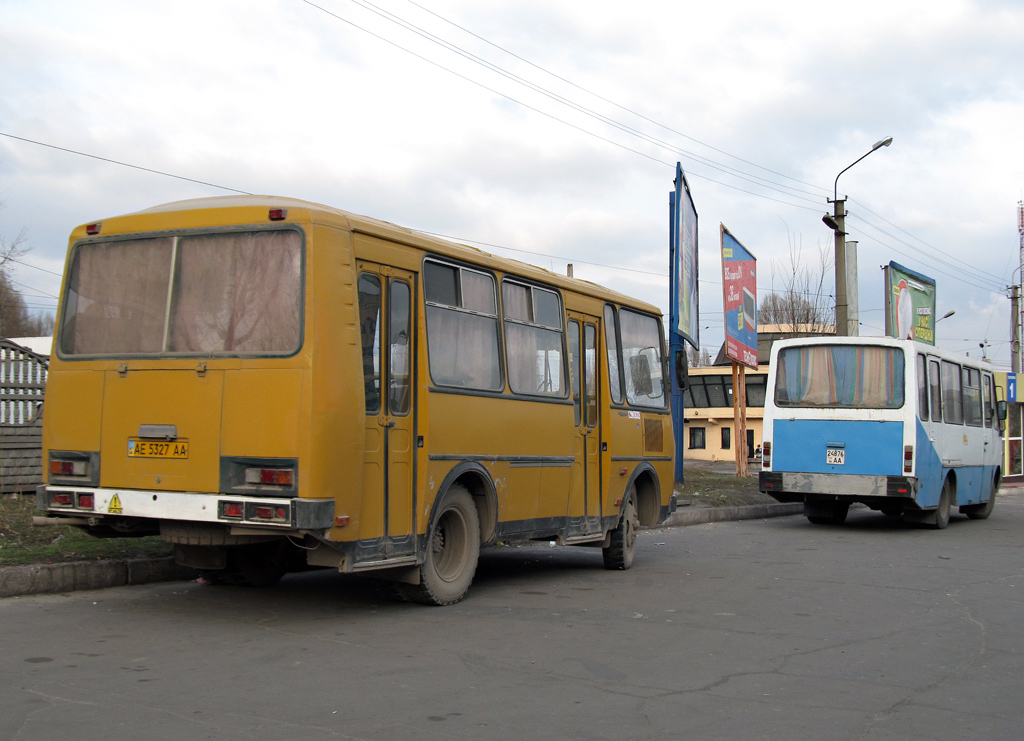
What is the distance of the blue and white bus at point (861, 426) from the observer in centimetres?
1653

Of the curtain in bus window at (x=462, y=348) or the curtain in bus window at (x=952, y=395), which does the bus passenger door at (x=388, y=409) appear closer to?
the curtain in bus window at (x=462, y=348)

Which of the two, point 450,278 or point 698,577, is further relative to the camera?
point 698,577

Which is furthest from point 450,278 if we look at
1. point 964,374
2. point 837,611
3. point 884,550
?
point 964,374

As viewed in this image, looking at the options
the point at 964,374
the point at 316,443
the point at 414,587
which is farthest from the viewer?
the point at 964,374

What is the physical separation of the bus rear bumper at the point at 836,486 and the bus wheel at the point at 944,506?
1878 mm

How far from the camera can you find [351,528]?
7289 mm

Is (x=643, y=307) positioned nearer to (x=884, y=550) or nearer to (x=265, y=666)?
(x=884, y=550)

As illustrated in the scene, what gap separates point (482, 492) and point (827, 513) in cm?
1152

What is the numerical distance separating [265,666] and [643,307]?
755 centimetres

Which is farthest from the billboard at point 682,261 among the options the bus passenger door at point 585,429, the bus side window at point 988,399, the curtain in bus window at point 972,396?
the bus passenger door at point 585,429

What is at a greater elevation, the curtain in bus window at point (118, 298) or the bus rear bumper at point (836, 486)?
the curtain in bus window at point (118, 298)

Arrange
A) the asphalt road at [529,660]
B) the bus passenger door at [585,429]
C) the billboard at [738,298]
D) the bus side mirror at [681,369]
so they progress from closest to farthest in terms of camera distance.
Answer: the asphalt road at [529,660]
the bus passenger door at [585,429]
the bus side mirror at [681,369]
the billboard at [738,298]

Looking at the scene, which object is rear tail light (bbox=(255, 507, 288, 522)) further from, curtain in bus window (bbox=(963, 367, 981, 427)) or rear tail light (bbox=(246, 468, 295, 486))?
curtain in bus window (bbox=(963, 367, 981, 427))

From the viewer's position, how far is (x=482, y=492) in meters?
9.20
